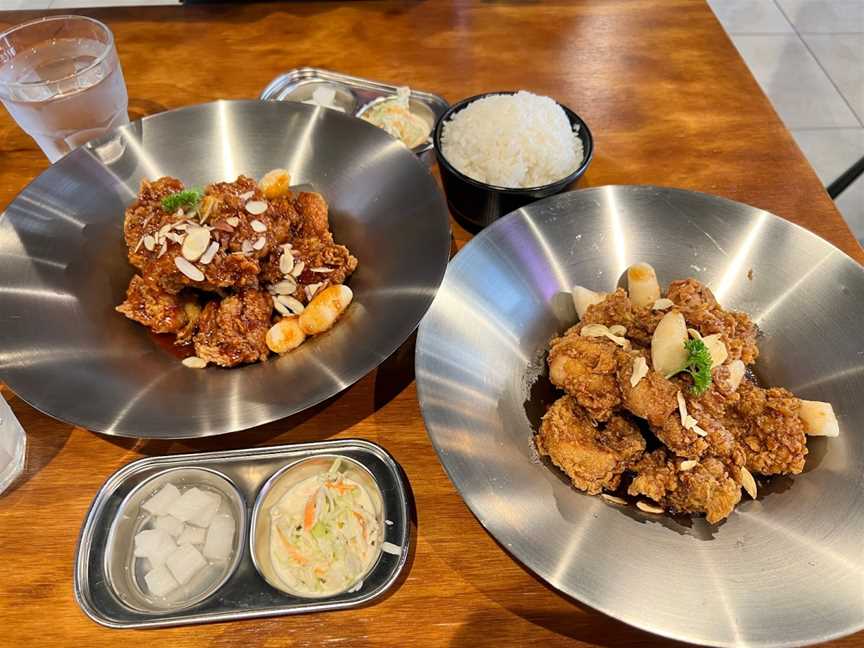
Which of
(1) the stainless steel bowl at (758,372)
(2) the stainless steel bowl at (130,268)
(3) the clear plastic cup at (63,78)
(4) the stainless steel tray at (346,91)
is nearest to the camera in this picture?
(1) the stainless steel bowl at (758,372)

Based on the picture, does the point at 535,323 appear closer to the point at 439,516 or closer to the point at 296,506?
the point at 439,516

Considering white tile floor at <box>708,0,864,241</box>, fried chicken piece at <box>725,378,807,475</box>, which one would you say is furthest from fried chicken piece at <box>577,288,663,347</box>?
white tile floor at <box>708,0,864,241</box>

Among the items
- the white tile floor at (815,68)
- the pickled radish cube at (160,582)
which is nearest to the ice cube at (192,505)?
the pickled radish cube at (160,582)

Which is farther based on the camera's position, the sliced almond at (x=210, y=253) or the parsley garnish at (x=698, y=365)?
the sliced almond at (x=210, y=253)

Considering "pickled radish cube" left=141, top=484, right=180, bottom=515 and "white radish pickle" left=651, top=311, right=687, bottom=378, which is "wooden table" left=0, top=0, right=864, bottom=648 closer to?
"pickled radish cube" left=141, top=484, right=180, bottom=515

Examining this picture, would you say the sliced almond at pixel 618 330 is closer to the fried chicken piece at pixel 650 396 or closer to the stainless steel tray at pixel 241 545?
the fried chicken piece at pixel 650 396

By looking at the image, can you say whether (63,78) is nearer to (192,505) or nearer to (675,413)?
(192,505)
